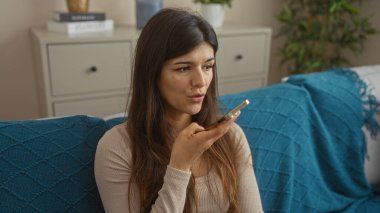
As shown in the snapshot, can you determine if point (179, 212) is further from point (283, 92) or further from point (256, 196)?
point (283, 92)

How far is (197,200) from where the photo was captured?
2.92 feet

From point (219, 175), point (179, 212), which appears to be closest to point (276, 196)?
point (219, 175)

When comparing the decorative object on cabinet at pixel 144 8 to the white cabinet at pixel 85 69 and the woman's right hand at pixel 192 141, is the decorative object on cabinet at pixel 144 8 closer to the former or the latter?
the white cabinet at pixel 85 69

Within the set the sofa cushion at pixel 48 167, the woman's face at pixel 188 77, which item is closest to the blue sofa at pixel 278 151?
the sofa cushion at pixel 48 167

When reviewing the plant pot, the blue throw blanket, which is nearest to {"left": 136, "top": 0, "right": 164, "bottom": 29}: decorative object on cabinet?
the plant pot

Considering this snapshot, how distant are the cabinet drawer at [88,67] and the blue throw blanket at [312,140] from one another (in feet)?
2.38

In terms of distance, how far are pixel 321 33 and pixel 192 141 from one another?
1946mm

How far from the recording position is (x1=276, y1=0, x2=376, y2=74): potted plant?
2.35 meters

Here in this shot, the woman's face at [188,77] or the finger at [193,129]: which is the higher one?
the woman's face at [188,77]

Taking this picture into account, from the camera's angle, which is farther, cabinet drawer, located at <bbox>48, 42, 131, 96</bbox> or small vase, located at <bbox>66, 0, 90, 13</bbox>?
small vase, located at <bbox>66, 0, 90, 13</bbox>

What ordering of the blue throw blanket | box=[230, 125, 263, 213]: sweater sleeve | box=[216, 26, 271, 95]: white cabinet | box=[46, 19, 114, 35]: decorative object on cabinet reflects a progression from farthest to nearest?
1. box=[216, 26, 271, 95]: white cabinet
2. box=[46, 19, 114, 35]: decorative object on cabinet
3. the blue throw blanket
4. box=[230, 125, 263, 213]: sweater sleeve

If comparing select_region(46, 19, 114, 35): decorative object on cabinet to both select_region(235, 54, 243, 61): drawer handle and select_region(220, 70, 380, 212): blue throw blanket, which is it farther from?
select_region(220, 70, 380, 212): blue throw blanket

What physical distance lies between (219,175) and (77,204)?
0.35 meters

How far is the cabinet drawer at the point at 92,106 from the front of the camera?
168 centimetres
